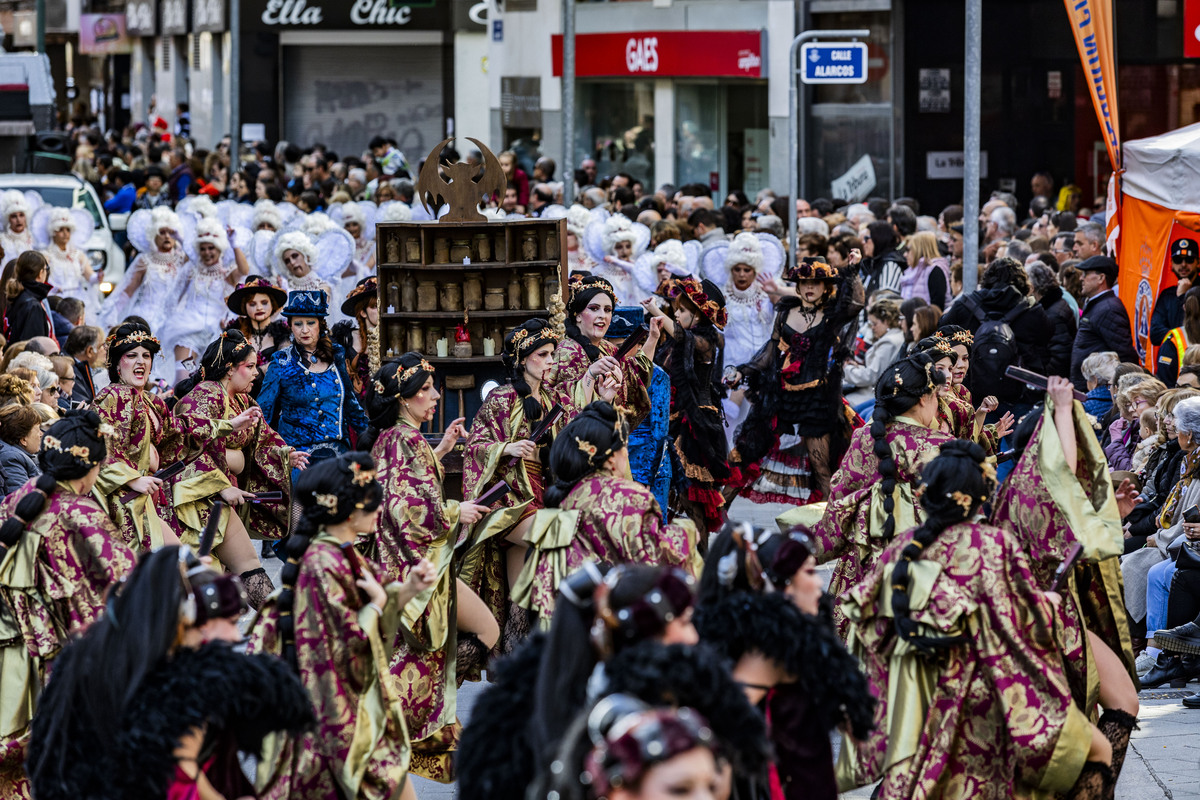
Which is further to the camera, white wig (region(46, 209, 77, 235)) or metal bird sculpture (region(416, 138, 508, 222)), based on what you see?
white wig (region(46, 209, 77, 235))

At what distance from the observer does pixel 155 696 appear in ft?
14.3

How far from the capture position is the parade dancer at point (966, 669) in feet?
17.9

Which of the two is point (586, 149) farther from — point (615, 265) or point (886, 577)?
point (886, 577)

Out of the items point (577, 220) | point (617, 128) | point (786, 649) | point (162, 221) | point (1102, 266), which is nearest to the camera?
point (786, 649)

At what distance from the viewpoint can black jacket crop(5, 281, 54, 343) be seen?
41.5ft

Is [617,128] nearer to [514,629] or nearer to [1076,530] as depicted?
[514,629]

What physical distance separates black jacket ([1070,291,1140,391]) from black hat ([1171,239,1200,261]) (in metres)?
0.56

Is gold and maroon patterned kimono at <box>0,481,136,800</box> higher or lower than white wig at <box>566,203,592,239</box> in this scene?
lower

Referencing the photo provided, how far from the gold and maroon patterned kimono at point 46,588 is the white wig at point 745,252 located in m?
6.69

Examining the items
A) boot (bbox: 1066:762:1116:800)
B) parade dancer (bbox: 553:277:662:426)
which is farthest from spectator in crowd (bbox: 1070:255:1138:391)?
boot (bbox: 1066:762:1116:800)

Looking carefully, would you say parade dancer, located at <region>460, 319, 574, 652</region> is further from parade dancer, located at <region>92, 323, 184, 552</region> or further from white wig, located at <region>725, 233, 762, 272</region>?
white wig, located at <region>725, 233, 762, 272</region>

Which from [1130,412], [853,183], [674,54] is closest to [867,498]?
[1130,412]

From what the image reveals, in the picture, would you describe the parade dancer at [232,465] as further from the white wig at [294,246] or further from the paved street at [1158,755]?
the white wig at [294,246]

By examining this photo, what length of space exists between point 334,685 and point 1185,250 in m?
7.90
